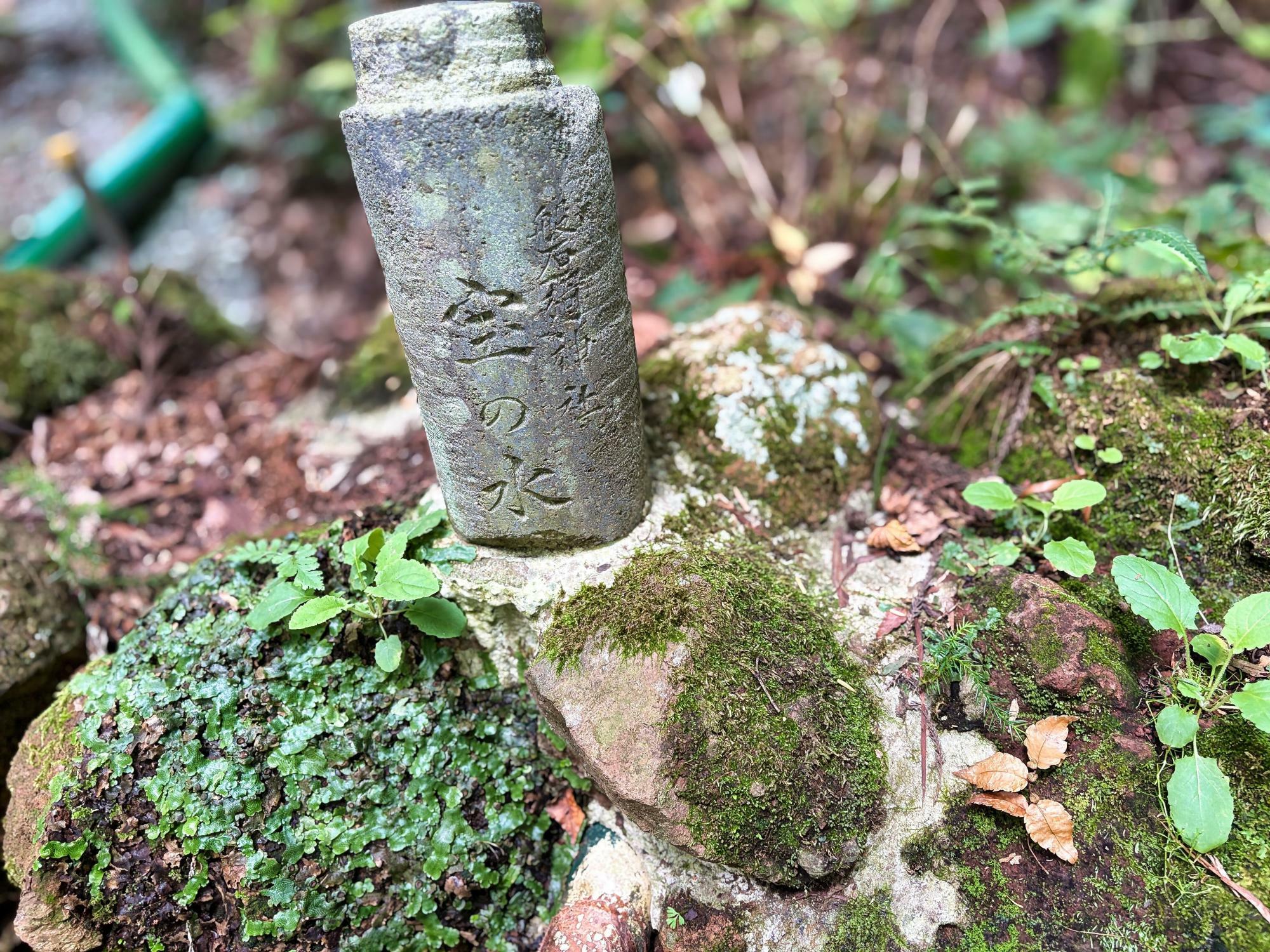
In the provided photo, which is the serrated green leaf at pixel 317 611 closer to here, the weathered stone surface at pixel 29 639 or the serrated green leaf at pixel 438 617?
the serrated green leaf at pixel 438 617

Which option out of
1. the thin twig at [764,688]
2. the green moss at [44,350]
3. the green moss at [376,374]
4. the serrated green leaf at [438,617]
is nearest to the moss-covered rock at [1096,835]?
the thin twig at [764,688]

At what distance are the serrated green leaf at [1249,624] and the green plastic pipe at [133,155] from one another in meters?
6.88

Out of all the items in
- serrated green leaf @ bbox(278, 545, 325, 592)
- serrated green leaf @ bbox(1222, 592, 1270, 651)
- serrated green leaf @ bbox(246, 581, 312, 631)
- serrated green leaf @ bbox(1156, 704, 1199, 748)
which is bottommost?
serrated green leaf @ bbox(1156, 704, 1199, 748)

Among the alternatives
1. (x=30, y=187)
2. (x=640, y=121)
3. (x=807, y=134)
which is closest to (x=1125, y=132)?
(x=807, y=134)

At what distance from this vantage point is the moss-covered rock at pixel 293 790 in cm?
228

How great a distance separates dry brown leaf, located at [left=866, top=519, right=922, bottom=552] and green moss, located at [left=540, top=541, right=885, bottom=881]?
444 mm

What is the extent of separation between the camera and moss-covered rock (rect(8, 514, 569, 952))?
228 centimetres

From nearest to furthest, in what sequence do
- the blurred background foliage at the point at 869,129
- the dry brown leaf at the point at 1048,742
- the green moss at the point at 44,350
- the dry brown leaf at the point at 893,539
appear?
the dry brown leaf at the point at 1048,742
the dry brown leaf at the point at 893,539
the green moss at the point at 44,350
the blurred background foliage at the point at 869,129

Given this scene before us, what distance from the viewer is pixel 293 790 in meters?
2.35

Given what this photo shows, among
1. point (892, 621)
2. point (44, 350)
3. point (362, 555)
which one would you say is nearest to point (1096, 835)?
point (892, 621)

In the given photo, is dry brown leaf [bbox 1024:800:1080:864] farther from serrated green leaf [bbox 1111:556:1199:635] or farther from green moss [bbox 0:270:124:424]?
green moss [bbox 0:270:124:424]

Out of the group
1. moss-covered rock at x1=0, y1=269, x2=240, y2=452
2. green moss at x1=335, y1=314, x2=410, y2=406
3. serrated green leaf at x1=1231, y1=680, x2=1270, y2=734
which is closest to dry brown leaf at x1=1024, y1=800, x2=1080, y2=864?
serrated green leaf at x1=1231, y1=680, x2=1270, y2=734

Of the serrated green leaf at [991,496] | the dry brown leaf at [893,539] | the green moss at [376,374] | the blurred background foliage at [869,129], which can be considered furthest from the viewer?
the blurred background foliage at [869,129]

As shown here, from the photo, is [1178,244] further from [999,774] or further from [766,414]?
[999,774]
